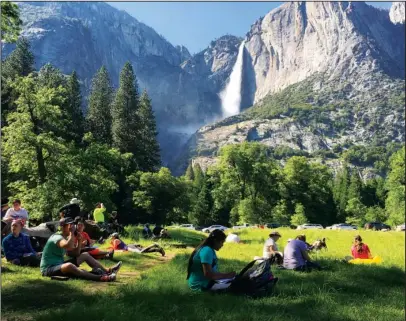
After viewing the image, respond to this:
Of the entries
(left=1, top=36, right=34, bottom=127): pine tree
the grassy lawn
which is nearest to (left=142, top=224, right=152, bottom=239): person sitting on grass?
the grassy lawn

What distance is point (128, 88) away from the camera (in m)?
9.05

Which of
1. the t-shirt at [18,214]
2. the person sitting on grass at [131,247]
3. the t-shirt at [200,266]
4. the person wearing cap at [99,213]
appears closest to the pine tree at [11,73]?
the t-shirt at [18,214]

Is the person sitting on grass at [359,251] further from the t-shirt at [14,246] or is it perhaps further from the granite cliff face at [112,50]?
the t-shirt at [14,246]

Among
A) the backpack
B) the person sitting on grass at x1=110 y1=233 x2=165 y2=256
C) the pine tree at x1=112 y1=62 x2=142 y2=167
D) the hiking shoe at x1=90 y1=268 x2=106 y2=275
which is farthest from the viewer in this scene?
the person sitting on grass at x1=110 y1=233 x2=165 y2=256

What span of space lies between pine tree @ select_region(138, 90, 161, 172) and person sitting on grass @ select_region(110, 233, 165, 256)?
6.44 ft

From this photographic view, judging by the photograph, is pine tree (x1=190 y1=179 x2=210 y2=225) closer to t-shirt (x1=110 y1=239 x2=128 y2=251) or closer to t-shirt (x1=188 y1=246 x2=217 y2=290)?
t-shirt (x1=110 y1=239 x2=128 y2=251)

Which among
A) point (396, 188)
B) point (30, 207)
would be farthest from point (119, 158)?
point (396, 188)

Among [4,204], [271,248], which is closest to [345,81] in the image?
[271,248]

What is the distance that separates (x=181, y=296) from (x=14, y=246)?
13.2ft

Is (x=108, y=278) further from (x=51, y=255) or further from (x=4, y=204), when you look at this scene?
(x=4, y=204)

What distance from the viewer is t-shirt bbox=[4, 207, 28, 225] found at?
25.7 feet

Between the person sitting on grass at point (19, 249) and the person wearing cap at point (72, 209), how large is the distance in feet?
2.88

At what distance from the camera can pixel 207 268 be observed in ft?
20.4

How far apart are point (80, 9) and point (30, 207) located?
4.63m
